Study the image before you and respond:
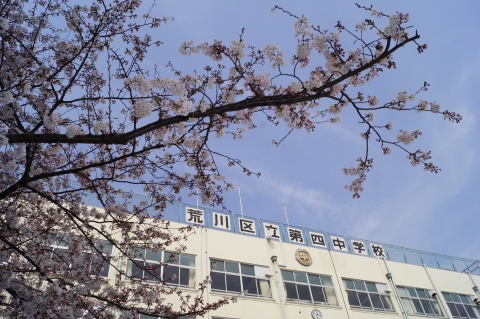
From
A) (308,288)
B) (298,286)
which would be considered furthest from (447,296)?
(298,286)

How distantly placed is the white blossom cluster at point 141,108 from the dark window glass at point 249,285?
10.4 meters

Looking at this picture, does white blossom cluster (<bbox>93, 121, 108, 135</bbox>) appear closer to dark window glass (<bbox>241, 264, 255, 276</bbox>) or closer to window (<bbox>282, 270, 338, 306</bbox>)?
dark window glass (<bbox>241, 264, 255, 276</bbox>)

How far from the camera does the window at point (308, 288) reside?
14039 mm

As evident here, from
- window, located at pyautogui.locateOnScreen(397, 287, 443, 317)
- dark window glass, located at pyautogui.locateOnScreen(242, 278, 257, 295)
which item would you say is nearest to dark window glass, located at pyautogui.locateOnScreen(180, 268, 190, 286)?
dark window glass, located at pyautogui.locateOnScreen(242, 278, 257, 295)

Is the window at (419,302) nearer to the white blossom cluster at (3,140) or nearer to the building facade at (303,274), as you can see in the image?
the building facade at (303,274)

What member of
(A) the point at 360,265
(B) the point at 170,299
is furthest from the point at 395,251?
(B) the point at 170,299

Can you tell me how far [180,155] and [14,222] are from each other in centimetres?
323

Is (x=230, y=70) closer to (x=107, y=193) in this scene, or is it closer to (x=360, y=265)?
(x=107, y=193)

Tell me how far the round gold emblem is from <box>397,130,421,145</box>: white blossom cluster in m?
10.3

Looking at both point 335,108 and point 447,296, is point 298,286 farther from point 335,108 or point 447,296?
point 335,108

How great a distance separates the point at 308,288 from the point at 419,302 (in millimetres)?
6085

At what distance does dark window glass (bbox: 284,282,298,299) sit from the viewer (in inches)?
545

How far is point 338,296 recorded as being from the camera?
14.8m

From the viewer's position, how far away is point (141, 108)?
4.21 m
